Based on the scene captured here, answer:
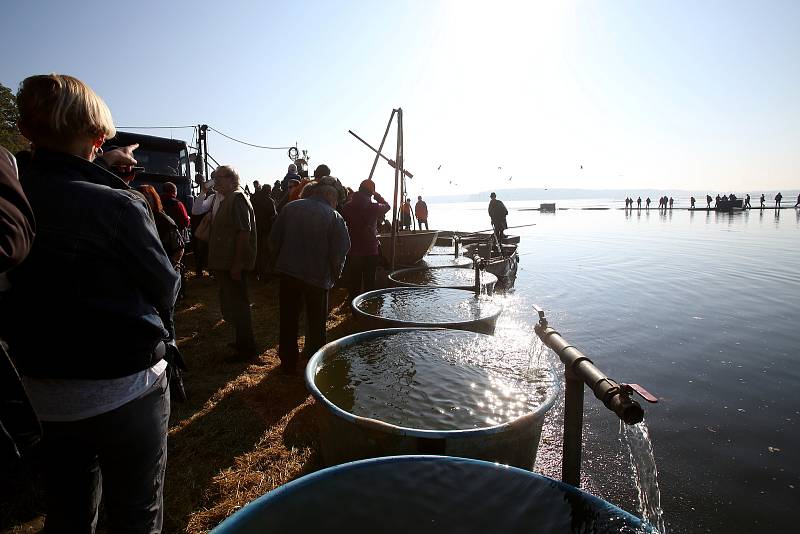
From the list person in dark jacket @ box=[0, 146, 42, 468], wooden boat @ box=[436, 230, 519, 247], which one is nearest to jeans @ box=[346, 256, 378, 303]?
person in dark jacket @ box=[0, 146, 42, 468]

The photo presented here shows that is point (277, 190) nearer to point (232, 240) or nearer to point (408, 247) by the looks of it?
point (408, 247)

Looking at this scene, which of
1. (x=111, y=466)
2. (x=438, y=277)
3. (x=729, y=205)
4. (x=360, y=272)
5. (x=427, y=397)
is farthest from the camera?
(x=729, y=205)

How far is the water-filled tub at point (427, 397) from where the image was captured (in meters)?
2.46

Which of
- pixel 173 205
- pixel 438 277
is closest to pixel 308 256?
pixel 438 277

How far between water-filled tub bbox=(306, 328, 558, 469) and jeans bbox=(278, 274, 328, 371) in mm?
967

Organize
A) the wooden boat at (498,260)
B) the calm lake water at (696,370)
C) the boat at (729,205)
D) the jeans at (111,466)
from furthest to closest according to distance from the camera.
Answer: the boat at (729,205) < the wooden boat at (498,260) < the calm lake water at (696,370) < the jeans at (111,466)

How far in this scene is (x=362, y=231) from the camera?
24.5 ft

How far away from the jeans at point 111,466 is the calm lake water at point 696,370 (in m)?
3.23

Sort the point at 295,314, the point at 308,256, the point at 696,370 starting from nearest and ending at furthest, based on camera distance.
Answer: the point at 308,256
the point at 295,314
the point at 696,370

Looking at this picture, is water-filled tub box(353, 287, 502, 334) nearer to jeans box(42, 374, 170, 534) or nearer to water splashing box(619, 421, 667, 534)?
water splashing box(619, 421, 667, 534)

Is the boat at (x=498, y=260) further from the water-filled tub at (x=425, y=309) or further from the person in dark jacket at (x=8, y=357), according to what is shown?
the person in dark jacket at (x=8, y=357)

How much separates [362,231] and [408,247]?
3337 millimetres

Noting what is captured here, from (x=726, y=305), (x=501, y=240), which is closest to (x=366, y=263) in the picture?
(x=726, y=305)

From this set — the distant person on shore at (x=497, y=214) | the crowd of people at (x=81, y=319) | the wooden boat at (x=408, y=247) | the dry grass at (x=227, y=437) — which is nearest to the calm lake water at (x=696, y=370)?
the distant person on shore at (x=497, y=214)
